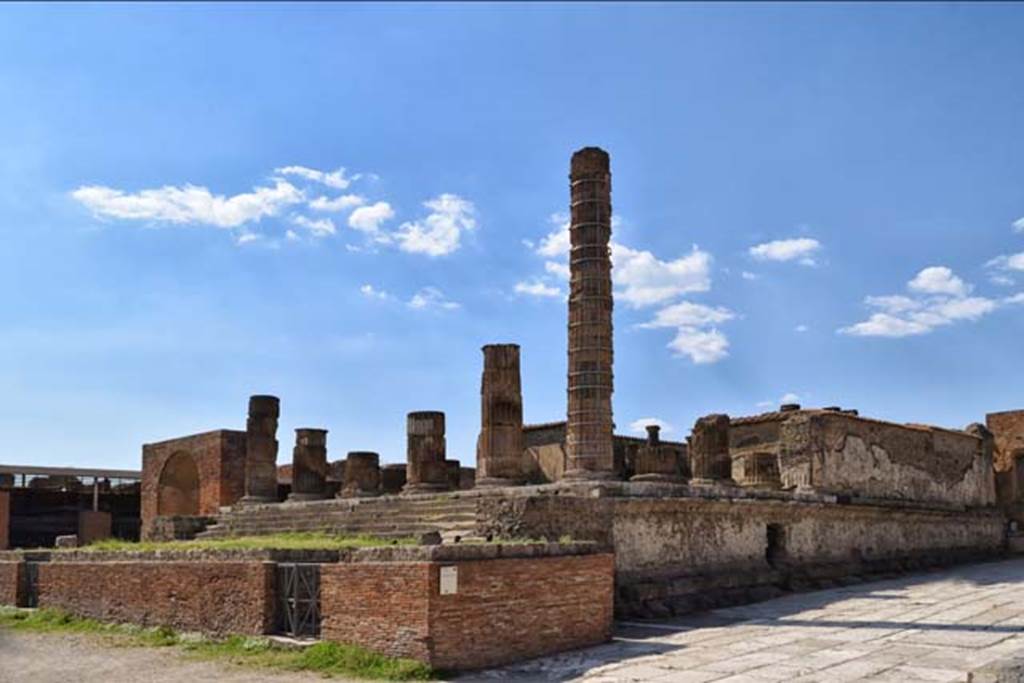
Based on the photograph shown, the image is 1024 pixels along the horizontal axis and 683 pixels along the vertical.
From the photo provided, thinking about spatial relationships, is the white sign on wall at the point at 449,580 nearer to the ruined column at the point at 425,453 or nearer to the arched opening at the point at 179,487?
the ruined column at the point at 425,453

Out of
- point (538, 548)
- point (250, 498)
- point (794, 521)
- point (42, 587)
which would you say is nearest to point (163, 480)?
point (250, 498)

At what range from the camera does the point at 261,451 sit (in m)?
23.2

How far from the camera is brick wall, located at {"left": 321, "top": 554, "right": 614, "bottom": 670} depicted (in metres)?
8.90

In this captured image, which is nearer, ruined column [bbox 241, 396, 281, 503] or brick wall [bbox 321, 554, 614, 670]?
brick wall [bbox 321, 554, 614, 670]

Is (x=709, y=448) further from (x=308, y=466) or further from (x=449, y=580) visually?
(x=449, y=580)

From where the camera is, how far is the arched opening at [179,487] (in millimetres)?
28484

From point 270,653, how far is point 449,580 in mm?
2363

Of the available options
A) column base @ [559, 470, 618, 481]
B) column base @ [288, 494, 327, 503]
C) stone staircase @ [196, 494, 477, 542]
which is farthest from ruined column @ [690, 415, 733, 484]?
column base @ [288, 494, 327, 503]

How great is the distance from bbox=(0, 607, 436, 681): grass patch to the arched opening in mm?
15042

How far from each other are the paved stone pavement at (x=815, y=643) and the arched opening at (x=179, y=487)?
18748mm

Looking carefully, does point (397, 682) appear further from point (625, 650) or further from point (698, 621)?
point (698, 621)

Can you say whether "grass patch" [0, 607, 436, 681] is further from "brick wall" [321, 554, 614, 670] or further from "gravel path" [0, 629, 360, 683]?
"gravel path" [0, 629, 360, 683]

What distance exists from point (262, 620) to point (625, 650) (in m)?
3.83

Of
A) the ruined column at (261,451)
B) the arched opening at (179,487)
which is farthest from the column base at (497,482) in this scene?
the arched opening at (179,487)
